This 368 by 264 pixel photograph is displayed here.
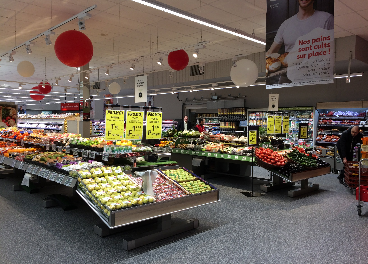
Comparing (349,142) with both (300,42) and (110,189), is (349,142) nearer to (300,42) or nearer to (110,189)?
(300,42)

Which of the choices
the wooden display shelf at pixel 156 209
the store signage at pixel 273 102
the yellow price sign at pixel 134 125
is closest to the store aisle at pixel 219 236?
the wooden display shelf at pixel 156 209

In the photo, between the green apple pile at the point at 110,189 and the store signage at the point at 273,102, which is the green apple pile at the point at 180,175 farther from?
the store signage at the point at 273,102

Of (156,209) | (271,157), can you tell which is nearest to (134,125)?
(156,209)

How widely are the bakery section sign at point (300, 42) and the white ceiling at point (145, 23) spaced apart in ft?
8.63

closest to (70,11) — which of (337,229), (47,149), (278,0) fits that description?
(47,149)

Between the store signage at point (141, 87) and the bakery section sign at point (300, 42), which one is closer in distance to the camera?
the bakery section sign at point (300, 42)

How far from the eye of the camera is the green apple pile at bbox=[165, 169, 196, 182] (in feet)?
15.7

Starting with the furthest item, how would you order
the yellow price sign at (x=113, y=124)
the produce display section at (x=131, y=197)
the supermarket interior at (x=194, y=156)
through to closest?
1. the yellow price sign at (x=113, y=124)
2. the supermarket interior at (x=194, y=156)
3. the produce display section at (x=131, y=197)

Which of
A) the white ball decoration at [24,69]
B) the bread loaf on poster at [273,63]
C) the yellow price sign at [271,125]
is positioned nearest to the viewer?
the bread loaf on poster at [273,63]

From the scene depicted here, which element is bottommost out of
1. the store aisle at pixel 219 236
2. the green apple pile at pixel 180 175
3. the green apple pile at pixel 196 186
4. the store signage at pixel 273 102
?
the store aisle at pixel 219 236

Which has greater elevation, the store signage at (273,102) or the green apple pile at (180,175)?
the store signage at (273,102)

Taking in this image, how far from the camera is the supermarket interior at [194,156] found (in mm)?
3488

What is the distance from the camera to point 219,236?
159 inches

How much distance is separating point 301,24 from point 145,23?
4.82 meters
